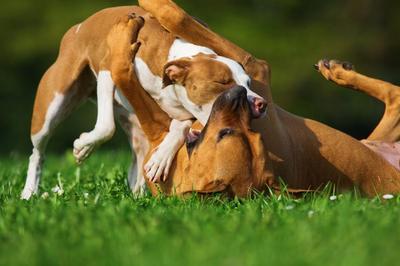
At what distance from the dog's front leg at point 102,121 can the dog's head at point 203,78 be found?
0.55 meters

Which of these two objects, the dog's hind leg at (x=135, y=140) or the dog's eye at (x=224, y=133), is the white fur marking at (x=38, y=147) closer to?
the dog's hind leg at (x=135, y=140)

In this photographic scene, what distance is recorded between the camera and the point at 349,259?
4.07 meters

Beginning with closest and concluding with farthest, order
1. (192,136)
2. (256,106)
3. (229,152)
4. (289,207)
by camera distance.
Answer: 1. (289,207)
2. (229,152)
3. (256,106)
4. (192,136)

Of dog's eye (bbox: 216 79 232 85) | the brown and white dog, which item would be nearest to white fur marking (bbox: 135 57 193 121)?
the brown and white dog

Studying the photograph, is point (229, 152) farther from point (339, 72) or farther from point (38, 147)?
point (38, 147)

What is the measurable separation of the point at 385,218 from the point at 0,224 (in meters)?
1.85

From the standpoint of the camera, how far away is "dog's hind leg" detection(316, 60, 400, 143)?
305 inches

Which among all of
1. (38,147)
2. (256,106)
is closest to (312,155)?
(256,106)

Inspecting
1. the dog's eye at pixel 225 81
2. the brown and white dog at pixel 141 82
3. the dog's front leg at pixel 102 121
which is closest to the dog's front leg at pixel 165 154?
the brown and white dog at pixel 141 82

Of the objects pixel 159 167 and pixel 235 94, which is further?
pixel 159 167

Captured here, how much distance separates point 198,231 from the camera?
15.2ft

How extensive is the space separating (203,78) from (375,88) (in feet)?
6.21

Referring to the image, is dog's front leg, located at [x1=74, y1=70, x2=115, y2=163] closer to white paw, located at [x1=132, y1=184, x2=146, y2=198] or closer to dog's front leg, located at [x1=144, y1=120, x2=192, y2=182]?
white paw, located at [x1=132, y1=184, x2=146, y2=198]

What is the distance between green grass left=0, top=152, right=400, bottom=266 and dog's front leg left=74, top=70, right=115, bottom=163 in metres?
0.91
